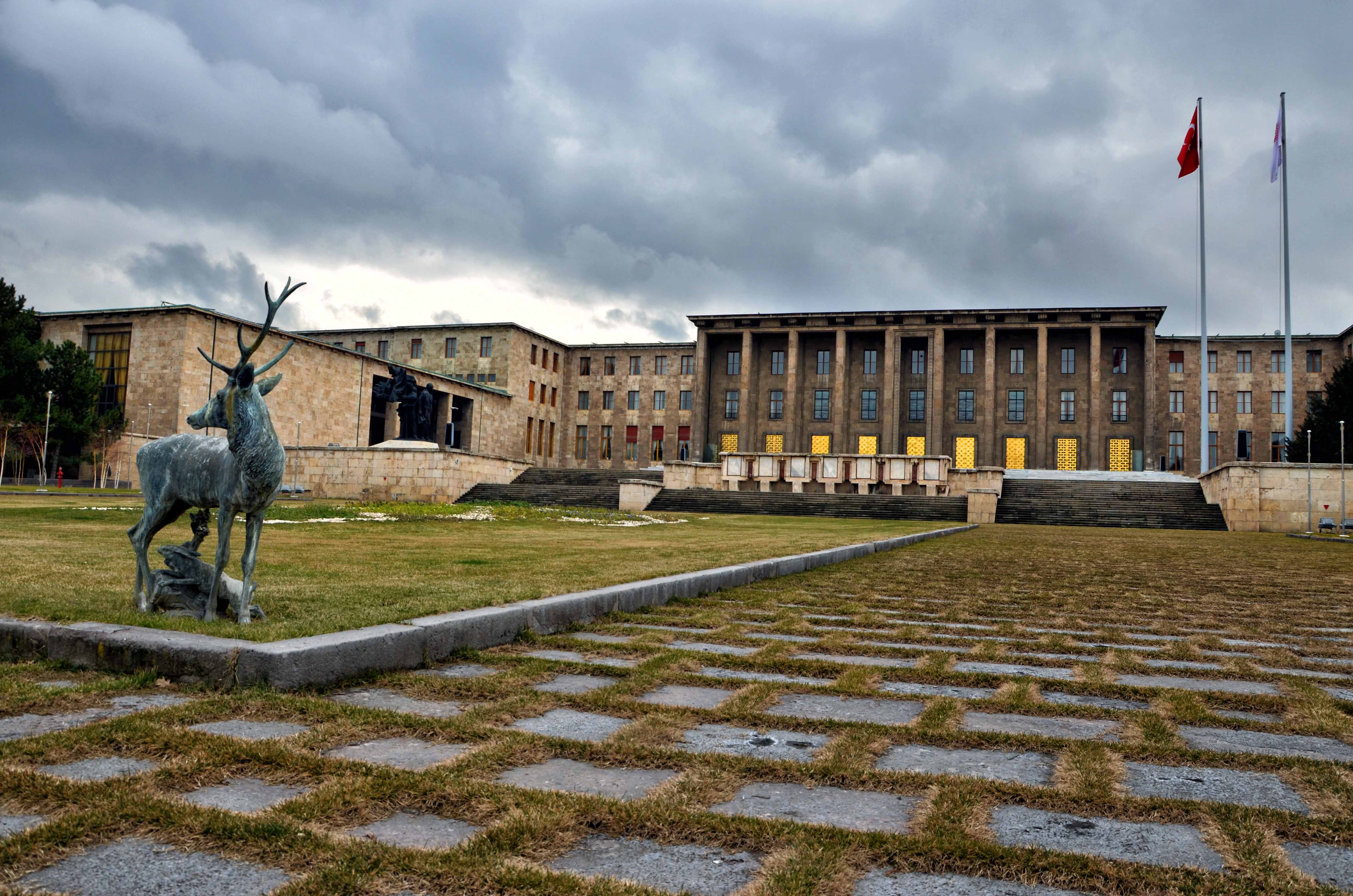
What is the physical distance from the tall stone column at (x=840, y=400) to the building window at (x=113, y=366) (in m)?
45.3

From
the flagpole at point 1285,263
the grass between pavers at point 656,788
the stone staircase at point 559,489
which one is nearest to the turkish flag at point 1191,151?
the flagpole at point 1285,263

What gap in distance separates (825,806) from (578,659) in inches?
103

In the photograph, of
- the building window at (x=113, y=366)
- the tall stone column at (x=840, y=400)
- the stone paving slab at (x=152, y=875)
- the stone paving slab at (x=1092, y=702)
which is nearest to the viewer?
the stone paving slab at (x=152, y=875)

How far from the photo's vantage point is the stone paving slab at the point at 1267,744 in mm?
3521

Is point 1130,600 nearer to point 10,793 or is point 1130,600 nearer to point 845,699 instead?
point 845,699

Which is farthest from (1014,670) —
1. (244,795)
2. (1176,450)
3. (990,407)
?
(1176,450)

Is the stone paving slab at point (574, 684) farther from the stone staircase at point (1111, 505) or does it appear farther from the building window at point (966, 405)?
the building window at point (966, 405)

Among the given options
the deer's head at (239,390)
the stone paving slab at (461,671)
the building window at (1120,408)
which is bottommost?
the stone paving slab at (461,671)

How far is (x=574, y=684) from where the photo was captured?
4.55 meters

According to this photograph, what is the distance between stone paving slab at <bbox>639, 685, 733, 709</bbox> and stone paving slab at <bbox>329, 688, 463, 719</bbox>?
0.87 m

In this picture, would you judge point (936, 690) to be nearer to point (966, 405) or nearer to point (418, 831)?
point (418, 831)

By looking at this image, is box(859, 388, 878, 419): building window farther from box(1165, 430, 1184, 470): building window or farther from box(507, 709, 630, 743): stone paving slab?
box(507, 709, 630, 743): stone paving slab

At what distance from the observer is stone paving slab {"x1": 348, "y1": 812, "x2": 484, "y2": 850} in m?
2.47

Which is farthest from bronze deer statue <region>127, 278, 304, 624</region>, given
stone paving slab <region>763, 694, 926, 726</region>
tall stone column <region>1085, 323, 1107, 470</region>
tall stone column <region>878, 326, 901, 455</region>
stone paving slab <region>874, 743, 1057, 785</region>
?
tall stone column <region>1085, 323, 1107, 470</region>
